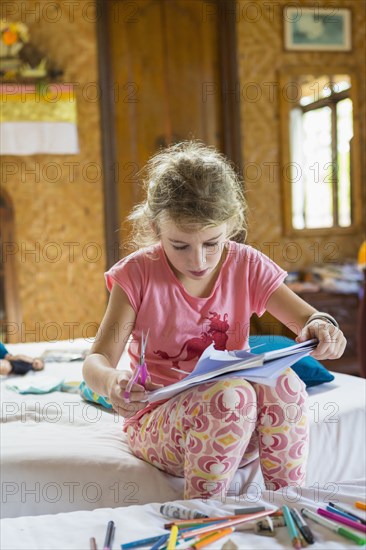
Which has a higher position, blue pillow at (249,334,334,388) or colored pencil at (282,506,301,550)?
blue pillow at (249,334,334,388)

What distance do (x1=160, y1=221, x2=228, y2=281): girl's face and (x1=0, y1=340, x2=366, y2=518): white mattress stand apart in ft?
1.43

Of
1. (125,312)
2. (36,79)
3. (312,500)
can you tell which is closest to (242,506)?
(312,500)

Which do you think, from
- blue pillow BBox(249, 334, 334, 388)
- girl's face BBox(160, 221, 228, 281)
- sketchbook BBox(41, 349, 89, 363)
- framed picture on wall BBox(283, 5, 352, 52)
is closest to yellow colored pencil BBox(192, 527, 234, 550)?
girl's face BBox(160, 221, 228, 281)

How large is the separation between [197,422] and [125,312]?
1.08 feet

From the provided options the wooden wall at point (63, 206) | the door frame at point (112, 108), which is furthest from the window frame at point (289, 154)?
the wooden wall at point (63, 206)

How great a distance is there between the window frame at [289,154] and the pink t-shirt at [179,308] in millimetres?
2818

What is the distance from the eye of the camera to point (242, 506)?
46.7 inches

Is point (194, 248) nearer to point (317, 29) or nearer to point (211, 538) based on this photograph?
point (211, 538)

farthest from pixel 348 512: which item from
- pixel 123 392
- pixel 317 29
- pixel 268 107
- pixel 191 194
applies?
pixel 317 29

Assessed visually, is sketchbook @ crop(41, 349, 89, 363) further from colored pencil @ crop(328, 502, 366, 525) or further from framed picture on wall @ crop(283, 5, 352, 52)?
framed picture on wall @ crop(283, 5, 352, 52)

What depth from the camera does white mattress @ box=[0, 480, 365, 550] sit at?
1.05m

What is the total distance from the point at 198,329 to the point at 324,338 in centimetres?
31

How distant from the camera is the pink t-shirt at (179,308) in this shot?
1573mm

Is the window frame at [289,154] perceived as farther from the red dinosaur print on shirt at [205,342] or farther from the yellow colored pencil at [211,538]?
the yellow colored pencil at [211,538]
